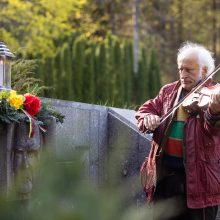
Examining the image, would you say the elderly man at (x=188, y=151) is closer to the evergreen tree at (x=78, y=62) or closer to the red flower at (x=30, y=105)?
the red flower at (x=30, y=105)

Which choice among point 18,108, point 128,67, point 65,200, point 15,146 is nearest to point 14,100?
point 18,108

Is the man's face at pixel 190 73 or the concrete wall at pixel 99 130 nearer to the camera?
the man's face at pixel 190 73

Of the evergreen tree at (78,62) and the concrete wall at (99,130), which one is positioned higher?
the evergreen tree at (78,62)

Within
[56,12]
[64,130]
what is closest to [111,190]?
[64,130]

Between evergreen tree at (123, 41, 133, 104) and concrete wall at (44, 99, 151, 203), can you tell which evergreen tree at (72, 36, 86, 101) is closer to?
evergreen tree at (123, 41, 133, 104)

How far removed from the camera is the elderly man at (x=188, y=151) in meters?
4.06

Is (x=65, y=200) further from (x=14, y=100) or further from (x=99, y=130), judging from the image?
(x=99, y=130)

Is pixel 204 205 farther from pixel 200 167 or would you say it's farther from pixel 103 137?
pixel 103 137

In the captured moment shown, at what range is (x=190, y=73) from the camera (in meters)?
4.19

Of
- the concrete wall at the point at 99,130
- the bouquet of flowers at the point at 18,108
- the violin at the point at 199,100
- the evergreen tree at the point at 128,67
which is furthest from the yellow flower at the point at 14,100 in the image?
the evergreen tree at the point at 128,67

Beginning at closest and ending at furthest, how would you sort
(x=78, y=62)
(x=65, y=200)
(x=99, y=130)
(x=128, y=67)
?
(x=65, y=200)
(x=99, y=130)
(x=78, y=62)
(x=128, y=67)

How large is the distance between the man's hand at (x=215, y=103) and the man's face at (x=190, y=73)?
356 mm

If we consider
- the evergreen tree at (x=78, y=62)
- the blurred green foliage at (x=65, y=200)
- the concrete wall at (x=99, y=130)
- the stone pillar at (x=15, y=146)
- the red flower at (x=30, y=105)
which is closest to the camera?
the blurred green foliage at (x=65, y=200)

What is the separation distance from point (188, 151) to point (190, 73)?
1.52 ft
